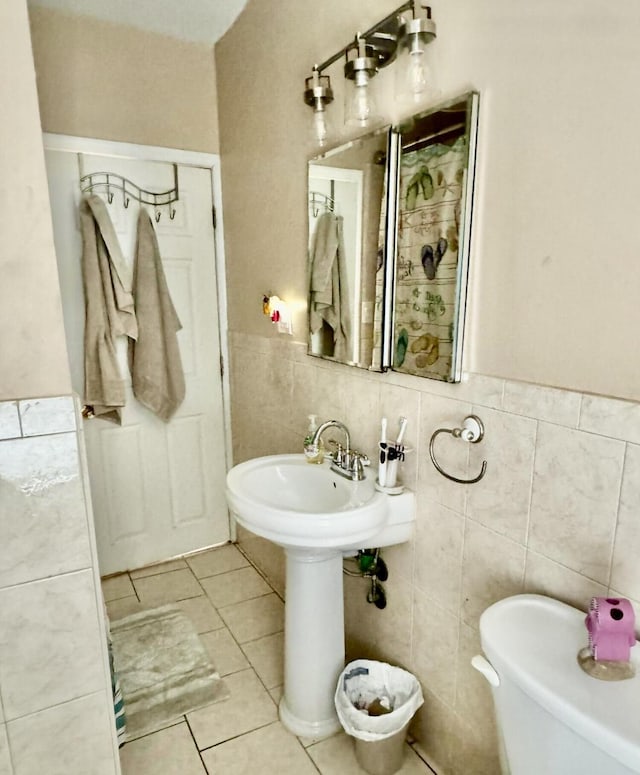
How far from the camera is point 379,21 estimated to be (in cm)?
141

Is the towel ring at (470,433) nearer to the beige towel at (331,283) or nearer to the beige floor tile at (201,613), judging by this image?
the beige towel at (331,283)

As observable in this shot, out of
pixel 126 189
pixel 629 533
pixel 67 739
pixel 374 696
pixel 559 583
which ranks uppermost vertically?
pixel 126 189

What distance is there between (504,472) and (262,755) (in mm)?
1218

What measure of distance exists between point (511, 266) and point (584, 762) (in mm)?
937

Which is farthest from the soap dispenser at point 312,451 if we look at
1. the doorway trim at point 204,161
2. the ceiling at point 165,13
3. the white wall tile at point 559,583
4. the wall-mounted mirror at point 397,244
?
the ceiling at point 165,13

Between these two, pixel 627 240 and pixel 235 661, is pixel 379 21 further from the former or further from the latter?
pixel 235 661

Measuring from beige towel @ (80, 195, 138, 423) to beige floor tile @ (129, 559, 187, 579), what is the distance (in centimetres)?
92

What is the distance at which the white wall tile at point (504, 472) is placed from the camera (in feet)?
3.76

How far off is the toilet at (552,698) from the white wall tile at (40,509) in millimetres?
888

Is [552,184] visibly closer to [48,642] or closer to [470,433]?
[470,433]

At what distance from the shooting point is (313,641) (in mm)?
1606

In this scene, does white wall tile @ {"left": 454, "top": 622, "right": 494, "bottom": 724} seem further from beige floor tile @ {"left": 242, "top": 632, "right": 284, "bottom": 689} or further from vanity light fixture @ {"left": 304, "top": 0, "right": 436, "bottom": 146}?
vanity light fixture @ {"left": 304, "top": 0, "right": 436, "bottom": 146}

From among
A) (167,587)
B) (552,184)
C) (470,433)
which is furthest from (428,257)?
(167,587)

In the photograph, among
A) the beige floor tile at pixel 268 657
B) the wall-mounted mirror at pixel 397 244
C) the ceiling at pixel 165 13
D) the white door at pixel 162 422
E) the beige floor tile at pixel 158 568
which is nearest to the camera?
the wall-mounted mirror at pixel 397 244
